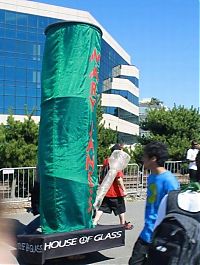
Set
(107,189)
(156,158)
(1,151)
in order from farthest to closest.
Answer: (1,151), (107,189), (156,158)

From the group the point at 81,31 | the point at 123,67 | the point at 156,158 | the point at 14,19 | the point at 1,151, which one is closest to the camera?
the point at 156,158

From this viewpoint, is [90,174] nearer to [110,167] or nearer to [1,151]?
[110,167]

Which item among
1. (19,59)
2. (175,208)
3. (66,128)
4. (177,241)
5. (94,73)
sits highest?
(19,59)

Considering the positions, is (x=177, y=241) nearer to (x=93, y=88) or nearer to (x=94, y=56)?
(x=93, y=88)

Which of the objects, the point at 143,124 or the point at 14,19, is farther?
the point at 14,19

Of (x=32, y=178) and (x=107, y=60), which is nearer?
(x=32, y=178)

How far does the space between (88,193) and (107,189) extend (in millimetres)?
2140

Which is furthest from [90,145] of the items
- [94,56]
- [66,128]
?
[94,56]

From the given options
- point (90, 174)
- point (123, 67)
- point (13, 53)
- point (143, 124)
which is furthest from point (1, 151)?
point (123, 67)

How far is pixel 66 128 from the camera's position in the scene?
5.95 meters

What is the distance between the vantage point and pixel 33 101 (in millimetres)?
61469

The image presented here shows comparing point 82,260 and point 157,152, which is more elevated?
point 157,152

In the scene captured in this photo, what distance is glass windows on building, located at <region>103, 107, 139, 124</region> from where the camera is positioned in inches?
2717

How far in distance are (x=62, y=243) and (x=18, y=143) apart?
27.1 ft
